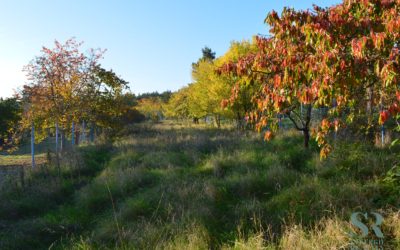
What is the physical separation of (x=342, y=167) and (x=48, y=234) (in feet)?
18.4

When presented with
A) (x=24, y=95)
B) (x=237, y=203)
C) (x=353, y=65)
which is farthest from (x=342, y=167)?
(x=24, y=95)

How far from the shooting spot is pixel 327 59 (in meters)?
2.92

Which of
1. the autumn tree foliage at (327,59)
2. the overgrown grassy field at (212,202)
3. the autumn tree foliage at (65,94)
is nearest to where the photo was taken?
the autumn tree foliage at (327,59)

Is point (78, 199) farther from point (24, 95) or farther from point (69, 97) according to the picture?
point (24, 95)

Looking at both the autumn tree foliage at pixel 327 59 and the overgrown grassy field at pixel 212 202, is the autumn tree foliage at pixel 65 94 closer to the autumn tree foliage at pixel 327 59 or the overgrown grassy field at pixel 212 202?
the overgrown grassy field at pixel 212 202

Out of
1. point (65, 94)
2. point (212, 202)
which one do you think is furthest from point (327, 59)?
point (65, 94)

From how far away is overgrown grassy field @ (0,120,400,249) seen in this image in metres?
4.44

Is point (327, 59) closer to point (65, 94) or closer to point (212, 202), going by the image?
point (212, 202)

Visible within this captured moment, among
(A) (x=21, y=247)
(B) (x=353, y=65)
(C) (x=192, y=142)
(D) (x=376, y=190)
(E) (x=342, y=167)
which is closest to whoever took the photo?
(B) (x=353, y=65)

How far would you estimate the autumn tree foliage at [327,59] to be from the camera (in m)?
2.94

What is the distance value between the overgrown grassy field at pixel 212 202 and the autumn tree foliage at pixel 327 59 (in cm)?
139

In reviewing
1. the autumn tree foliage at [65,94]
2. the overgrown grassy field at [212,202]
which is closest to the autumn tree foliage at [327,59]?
the overgrown grassy field at [212,202]

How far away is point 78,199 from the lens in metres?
7.07

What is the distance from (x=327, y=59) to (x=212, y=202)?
3720 mm
